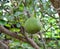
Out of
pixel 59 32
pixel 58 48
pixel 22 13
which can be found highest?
pixel 22 13

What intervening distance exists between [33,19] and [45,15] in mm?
545

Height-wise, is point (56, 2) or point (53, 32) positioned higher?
point (56, 2)

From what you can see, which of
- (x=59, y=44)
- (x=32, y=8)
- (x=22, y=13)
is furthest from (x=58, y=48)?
(x=32, y=8)

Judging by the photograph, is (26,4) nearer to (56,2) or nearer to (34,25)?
(34,25)

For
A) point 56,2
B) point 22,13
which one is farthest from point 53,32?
point 22,13

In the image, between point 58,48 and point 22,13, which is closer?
point 22,13

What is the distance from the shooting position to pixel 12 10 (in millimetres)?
1408

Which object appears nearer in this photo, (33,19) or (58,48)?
(33,19)

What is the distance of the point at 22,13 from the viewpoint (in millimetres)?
1452

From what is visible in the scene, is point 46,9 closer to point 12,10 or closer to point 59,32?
point 12,10

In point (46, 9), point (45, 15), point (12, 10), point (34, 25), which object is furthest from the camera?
point (45, 15)

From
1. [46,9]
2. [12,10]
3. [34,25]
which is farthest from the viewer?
[46,9]

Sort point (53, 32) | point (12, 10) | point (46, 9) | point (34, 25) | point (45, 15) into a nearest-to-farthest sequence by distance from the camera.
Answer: point (34, 25)
point (12, 10)
point (46, 9)
point (45, 15)
point (53, 32)

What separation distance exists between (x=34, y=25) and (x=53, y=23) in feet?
2.08
